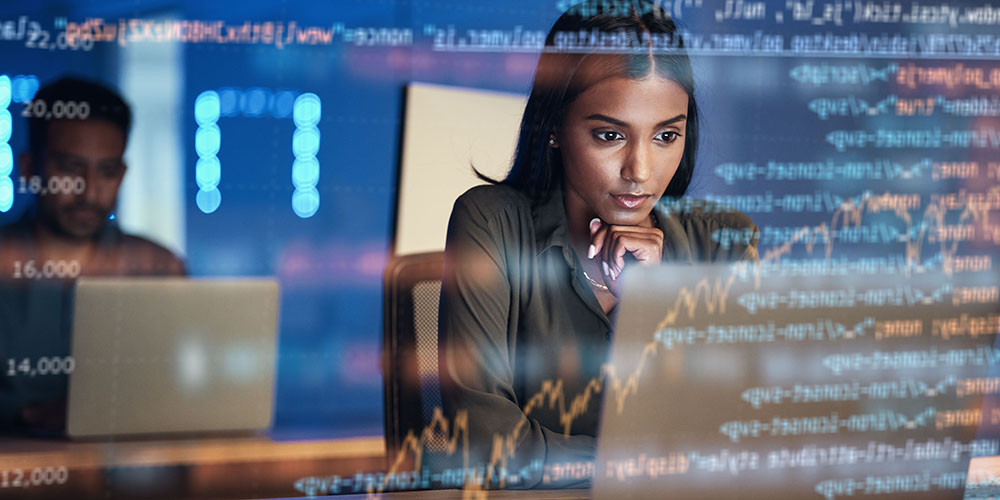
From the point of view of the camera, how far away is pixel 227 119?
0.65 meters

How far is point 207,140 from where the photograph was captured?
→ 65 centimetres

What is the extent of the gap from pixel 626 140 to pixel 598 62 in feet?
0.26

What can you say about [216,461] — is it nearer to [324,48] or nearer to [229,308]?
[229,308]

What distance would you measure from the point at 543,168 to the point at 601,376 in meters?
0.21

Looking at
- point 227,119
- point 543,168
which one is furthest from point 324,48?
point 543,168

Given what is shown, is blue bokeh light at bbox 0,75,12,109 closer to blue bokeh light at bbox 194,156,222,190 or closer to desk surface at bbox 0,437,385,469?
blue bokeh light at bbox 194,156,222,190

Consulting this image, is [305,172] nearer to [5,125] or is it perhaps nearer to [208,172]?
[208,172]

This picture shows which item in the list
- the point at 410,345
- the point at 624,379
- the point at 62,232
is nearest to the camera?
the point at 62,232

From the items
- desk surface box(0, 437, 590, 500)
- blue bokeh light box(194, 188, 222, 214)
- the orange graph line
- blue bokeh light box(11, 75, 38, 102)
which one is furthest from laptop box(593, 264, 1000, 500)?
blue bokeh light box(11, 75, 38, 102)

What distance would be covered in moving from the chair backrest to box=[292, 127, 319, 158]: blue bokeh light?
0.52 ft

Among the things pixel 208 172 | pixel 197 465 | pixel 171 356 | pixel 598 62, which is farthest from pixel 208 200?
pixel 598 62

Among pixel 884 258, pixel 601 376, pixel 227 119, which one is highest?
pixel 227 119

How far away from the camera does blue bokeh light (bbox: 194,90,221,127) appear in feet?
2.10

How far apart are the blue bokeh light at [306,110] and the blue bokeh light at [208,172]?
0.08 m
